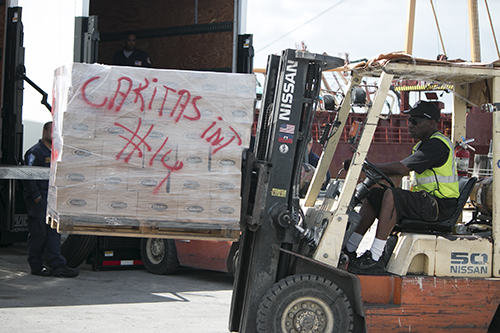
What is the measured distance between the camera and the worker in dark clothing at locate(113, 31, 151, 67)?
9227 millimetres

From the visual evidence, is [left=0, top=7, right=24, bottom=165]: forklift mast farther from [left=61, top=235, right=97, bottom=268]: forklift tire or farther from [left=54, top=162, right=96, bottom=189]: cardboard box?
[left=54, top=162, right=96, bottom=189]: cardboard box

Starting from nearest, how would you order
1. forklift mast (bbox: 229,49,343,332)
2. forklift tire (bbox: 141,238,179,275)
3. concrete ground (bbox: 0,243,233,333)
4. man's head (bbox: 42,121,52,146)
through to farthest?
forklift mast (bbox: 229,49,343,332) < concrete ground (bbox: 0,243,233,333) < man's head (bbox: 42,121,52,146) < forklift tire (bbox: 141,238,179,275)

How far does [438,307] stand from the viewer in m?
4.53

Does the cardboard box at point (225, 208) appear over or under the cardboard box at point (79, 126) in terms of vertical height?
under

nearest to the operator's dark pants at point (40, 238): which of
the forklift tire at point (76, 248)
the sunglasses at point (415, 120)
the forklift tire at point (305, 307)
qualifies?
the forklift tire at point (76, 248)

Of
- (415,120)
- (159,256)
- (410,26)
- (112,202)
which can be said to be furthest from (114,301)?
(410,26)

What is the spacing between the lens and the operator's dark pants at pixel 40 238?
23.8ft

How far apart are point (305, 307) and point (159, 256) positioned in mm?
3893

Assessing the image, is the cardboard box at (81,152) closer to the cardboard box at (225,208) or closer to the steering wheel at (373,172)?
the cardboard box at (225,208)

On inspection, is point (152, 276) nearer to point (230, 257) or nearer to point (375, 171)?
point (230, 257)

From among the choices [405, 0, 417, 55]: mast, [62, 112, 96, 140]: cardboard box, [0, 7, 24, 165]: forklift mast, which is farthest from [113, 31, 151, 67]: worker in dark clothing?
[405, 0, 417, 55]: mast

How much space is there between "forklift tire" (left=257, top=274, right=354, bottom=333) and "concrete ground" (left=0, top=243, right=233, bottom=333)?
109 centimetres

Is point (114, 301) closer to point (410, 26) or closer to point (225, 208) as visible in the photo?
point (225, 208)

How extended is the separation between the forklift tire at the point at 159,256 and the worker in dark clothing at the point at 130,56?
300 centimetres
